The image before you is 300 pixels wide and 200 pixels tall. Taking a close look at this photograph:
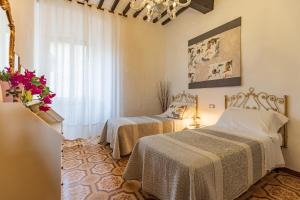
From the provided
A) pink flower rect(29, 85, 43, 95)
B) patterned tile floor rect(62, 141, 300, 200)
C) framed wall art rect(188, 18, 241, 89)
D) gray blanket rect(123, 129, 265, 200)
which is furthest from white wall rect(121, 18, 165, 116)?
pink flower rect(29, 85, 43, 95)

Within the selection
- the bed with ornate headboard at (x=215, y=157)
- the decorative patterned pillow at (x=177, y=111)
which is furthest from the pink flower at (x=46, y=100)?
the decorative patterned pillow at (x=177, y=111)

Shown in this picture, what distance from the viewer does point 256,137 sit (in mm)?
1995

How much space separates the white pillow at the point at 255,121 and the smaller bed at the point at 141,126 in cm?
104

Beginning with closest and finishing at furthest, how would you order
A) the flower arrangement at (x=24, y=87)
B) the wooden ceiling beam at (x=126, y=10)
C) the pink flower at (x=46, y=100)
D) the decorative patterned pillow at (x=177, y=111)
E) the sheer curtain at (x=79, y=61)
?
the flower arrangement at (x=24, y=87) < the pink flower at (x=46, y=100) < the sheer curtain at (x=79, y=61) < the decorative patterned pillow at (x=177, y=111) < the wooden ceiling beam at (x=126, y=10)

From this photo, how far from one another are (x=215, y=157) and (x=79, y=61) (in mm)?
3261

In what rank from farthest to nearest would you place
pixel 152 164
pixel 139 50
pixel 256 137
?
pixel 139 50 < pixel 256 137 < pixel 152 164

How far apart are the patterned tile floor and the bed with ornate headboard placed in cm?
19

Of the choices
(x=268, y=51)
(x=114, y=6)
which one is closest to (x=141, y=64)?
(x=114, y=6)

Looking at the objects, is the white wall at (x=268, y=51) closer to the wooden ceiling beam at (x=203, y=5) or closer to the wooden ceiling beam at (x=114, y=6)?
the wooden ceiling beam at (x=203, y=5)

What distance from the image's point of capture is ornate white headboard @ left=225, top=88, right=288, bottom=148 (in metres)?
2.28

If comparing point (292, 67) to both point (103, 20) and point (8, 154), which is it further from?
point (103, 20)

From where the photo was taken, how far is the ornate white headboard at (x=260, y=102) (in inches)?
89.7

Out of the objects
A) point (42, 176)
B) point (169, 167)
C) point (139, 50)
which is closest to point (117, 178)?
point (169, 167)

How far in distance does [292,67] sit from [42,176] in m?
2.81
